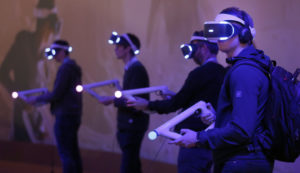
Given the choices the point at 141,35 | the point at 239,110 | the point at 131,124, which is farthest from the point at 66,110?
the point at 239,110

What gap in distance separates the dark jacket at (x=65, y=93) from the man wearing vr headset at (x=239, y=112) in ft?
8.73

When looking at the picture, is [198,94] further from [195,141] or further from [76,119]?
[76,119]

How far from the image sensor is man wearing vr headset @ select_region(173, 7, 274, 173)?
2.02 m

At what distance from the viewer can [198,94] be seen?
10.2ft

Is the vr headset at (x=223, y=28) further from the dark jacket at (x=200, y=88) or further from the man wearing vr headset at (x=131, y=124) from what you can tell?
the man wearing vr headset at (x=131, y=124)

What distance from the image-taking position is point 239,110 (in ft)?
6.63

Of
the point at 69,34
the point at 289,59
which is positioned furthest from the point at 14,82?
the point at 289,59

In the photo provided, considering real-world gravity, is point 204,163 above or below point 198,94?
below

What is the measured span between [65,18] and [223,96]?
564cm

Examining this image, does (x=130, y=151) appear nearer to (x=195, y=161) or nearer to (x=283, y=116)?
(x=195, y=161)

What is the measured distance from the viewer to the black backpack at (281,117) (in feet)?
6.66

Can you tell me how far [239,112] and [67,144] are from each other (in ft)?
9.95

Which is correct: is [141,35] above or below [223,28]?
below

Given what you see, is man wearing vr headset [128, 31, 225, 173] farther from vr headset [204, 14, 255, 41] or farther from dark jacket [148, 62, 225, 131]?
vr headset [204, 14, 255, 41]
